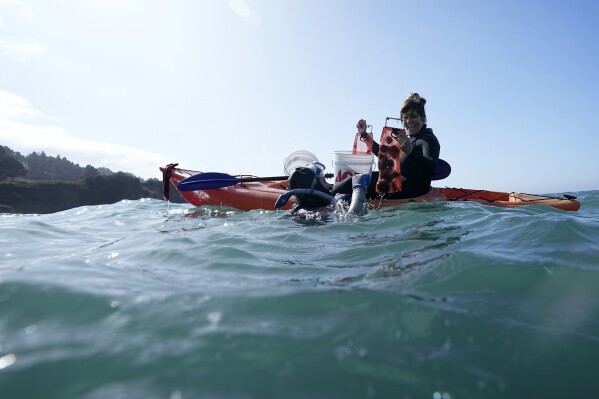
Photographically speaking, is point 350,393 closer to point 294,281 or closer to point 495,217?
point 294,281

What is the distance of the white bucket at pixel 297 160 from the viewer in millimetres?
6926

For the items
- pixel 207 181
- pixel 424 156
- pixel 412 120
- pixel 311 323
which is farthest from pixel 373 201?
pixel 311 323

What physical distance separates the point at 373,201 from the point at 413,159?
899 millimetres

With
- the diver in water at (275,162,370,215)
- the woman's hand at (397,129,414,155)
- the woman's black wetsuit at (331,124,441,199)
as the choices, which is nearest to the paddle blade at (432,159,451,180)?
the woman's black wetsuit at (331,124,441,199)

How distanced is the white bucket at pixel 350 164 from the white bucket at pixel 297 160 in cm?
89

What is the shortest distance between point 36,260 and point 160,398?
2460mm

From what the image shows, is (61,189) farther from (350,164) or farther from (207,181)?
(350,164)

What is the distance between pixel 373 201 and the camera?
5.90 meters

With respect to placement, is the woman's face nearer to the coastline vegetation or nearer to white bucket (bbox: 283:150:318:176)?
white bucket (bbox: 283:150:318:176)

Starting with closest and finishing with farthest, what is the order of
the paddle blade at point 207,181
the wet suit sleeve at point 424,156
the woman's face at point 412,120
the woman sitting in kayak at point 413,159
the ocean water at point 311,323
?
1. the ocean water at point 311,323
2. the wet suit sleeve at point 424,156
3. the woman sitting in kayak at point 413,159
4. the woman's face at point 412,120
5. the paddle blade at point 207,181

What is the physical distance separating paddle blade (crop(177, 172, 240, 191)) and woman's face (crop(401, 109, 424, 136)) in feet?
10.9

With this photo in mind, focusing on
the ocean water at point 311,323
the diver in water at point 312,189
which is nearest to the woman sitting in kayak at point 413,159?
the diver in water at point 312,189

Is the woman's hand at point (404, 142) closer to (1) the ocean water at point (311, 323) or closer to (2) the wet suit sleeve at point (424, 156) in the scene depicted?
(2) the wet suit sleeve at point (424, 156)

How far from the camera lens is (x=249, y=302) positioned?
1.91 m
